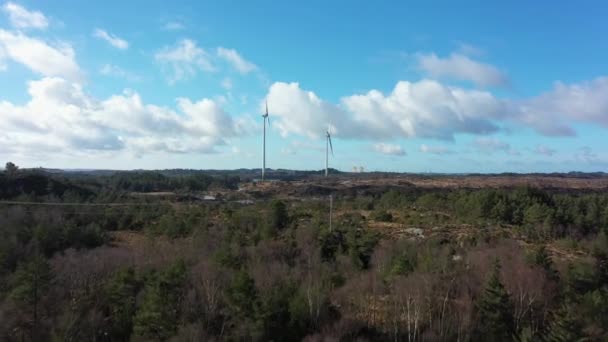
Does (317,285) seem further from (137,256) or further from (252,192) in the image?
(252,192)

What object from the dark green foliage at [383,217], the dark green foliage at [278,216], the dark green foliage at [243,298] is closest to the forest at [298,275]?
the dark green foliage at [243,298]

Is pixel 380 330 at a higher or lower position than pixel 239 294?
lower

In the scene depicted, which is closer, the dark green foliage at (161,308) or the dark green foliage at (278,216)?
the dark green foliage at (161,308)

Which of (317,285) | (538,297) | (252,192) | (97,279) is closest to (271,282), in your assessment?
(317,285)

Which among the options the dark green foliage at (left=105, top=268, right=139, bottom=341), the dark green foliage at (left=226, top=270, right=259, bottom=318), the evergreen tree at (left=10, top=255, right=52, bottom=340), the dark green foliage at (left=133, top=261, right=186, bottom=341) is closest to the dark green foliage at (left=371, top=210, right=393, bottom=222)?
the dark green foliage at (left=226, top=270, right=259, bottom=318)

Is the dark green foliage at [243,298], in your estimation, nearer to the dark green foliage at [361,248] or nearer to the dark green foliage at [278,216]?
the dark green foliage at [361,248]

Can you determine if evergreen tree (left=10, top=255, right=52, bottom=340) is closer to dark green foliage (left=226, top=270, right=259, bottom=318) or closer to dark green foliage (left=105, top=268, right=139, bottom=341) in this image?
dark green foliage (left=105, top=268, right=139, bottom=341)
